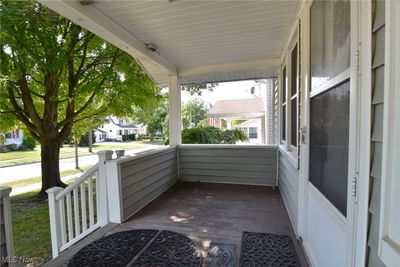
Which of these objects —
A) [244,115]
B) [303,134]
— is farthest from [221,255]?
[244,115]

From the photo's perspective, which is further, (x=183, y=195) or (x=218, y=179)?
(x=218, y=179)

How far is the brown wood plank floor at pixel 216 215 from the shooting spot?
8.19 ft

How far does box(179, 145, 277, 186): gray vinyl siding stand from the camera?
4.38m

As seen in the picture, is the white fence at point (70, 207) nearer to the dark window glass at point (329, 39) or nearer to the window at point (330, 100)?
the window at point (330, 100)

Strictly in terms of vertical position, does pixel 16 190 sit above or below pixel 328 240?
below

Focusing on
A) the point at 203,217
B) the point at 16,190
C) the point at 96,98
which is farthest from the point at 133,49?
the point at 16,190

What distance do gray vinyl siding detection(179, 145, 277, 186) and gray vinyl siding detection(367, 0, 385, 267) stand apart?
3450 millimetres

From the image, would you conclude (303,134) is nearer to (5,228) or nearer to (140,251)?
(140,251)

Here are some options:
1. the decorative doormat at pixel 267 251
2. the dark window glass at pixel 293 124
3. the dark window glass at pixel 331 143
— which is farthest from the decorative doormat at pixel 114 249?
the dark window glass at pixel 293 124

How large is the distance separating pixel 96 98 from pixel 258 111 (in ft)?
27.2

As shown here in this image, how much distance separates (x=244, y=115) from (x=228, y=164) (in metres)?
7.72

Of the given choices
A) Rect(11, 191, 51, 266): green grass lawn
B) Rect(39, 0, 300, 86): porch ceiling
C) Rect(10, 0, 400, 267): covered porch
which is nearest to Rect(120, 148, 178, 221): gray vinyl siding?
Rect(10, 0, 400, 267): covered porch

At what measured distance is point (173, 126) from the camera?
471 cm

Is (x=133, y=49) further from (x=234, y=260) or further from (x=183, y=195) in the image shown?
(x=234, y=260)
